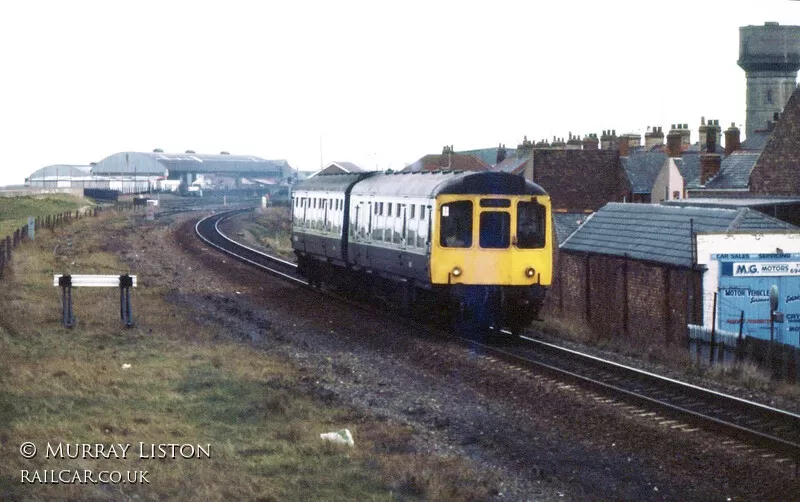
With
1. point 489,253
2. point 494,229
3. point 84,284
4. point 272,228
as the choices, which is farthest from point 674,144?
point 84,284

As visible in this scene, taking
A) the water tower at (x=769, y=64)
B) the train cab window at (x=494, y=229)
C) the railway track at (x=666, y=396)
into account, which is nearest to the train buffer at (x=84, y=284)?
the railway track at (x=666, y=396)

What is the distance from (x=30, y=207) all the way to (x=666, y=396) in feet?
217

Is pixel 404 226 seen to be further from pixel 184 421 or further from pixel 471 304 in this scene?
pixel 184 421

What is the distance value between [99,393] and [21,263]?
19212 millimetres

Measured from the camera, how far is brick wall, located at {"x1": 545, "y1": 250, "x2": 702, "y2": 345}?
87.4 ft

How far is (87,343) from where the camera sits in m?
17.8

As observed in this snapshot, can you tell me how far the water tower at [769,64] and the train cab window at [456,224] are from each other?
67276 millimetres

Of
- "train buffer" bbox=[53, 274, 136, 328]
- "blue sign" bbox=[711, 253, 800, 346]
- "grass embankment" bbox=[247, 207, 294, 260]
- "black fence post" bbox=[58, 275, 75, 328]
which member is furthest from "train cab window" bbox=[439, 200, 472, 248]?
"grass embankment" bbox=[247, 207, 294, 260]

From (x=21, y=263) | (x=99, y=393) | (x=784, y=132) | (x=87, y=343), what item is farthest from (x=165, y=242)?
(x=99, y=393)

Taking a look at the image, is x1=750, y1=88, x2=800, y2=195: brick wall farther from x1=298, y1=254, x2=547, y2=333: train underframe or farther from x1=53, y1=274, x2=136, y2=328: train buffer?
x1=53, y1=274, x2=136, y2=328: train buffer

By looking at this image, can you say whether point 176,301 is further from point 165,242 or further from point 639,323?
point 165,242

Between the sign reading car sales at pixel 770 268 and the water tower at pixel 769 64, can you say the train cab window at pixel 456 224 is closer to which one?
the sign reading car sales at pixel 770 268

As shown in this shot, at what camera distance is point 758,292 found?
2634 centimetres

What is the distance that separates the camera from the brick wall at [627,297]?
87.4ft
